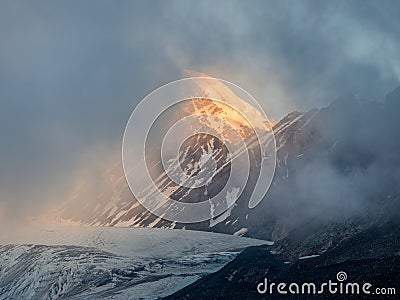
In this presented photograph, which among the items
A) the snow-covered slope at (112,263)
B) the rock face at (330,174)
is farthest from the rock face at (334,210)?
the snow-covered slope at (112,263)

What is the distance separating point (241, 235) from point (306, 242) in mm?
67813

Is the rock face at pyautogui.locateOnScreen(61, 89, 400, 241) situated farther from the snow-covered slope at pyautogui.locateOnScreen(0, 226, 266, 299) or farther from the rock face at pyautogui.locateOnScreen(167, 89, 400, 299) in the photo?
the snow-covered slope at pyautogui.locateOnScreen(0, 226, 266, 299)

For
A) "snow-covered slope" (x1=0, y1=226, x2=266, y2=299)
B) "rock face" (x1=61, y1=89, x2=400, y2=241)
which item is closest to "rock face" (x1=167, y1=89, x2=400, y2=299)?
"rock face" (x1=61, y1=89, x2=400, y2=241)

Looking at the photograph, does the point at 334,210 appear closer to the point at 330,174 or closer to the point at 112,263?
the point at 330,174

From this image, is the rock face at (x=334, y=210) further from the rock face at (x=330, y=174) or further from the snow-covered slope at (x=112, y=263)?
the snow-covered slope at (x=112, y=263)

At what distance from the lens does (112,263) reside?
367 ft

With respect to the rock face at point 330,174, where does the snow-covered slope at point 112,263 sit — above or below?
below

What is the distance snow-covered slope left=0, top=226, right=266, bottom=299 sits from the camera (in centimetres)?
9544

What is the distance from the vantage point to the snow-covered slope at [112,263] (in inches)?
3757

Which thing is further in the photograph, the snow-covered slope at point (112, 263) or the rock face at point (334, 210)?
the snow-covered slope at point (112, 263)

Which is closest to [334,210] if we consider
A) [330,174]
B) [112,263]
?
[330,174]

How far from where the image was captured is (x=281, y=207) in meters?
135

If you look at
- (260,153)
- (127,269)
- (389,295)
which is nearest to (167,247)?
(127,269)

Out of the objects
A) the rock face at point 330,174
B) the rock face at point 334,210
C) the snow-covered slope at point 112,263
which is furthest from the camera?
the snow-covered slope at point 112,263
